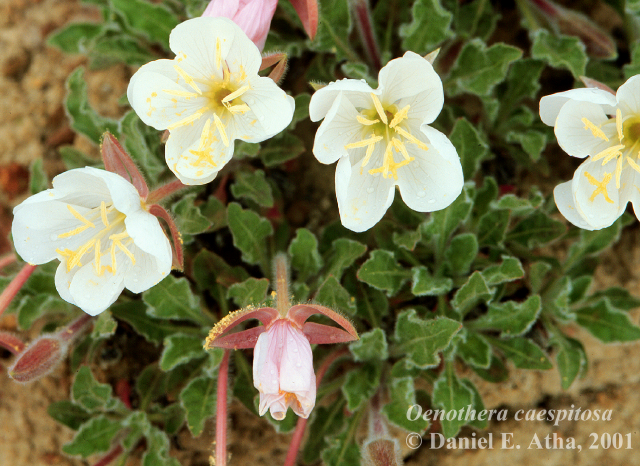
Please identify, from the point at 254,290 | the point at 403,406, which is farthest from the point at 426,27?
the point at 403,406

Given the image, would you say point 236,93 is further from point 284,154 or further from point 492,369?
point 492,369

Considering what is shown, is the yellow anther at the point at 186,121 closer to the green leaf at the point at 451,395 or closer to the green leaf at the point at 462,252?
the green leaf at the point at 462,252

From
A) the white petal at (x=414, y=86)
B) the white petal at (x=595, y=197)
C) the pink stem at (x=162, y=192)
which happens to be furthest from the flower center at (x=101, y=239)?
the white petal at (x=595, y=197)

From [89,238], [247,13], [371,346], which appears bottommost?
[371,346]

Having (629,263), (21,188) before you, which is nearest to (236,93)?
(21,188)

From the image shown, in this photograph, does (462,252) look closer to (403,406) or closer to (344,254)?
(344,254)
